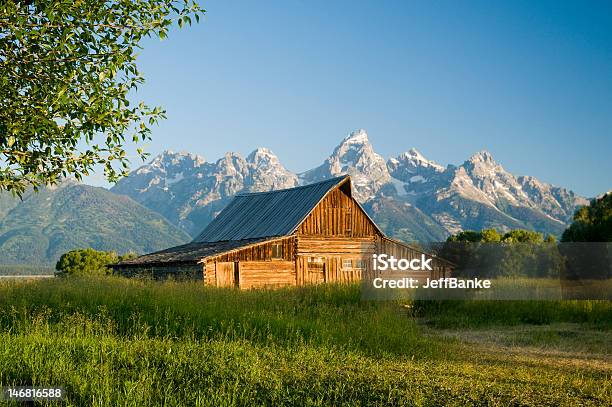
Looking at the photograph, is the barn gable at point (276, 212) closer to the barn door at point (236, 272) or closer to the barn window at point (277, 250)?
the barn window at point (277, 250)

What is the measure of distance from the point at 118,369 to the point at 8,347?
2858mm

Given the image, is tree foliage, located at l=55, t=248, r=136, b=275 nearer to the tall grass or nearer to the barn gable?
the barn gable

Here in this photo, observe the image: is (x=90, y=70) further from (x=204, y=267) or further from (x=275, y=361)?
(x=204, y=267)

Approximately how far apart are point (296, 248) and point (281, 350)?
3348cm

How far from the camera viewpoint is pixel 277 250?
47.4 m

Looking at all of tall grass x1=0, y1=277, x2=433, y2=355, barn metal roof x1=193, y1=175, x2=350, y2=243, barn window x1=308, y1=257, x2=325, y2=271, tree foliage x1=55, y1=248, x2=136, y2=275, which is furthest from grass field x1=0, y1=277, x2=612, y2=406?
tree foliage x1=55, y1=248, x2=136, y2=275

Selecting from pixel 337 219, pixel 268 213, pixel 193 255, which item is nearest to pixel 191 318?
pixel 193 255

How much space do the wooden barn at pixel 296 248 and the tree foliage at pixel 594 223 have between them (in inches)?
377

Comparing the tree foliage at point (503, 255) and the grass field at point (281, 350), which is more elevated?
the tree foliage at point (503, 255)

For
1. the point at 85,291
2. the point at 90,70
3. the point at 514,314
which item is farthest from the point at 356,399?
the point at 514,314

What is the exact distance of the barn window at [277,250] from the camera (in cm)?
4709

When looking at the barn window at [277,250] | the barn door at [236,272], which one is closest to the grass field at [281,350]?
the barn door at [236,272]

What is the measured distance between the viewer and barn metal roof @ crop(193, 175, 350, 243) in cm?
5009

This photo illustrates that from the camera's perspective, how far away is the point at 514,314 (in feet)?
88.9
